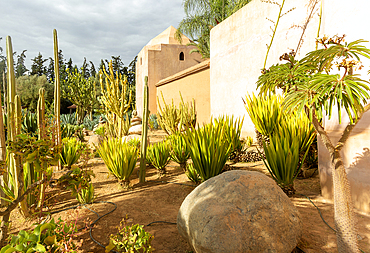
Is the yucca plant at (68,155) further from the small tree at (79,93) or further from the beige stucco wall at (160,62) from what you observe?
the small tree at (79,93)

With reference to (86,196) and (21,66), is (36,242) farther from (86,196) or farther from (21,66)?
(21,66)

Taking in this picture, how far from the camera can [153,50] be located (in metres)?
15.7

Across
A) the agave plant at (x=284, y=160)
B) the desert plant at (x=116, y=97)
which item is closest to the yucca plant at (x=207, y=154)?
the agave plant at (x=284, y=160)

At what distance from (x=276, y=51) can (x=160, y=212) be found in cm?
451

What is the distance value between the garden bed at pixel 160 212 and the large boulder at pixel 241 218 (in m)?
0.30

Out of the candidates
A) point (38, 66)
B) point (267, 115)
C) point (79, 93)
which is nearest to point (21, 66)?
point (38, 66)

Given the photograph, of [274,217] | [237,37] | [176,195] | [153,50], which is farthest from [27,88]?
[274,217]

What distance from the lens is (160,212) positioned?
2768 millimetres

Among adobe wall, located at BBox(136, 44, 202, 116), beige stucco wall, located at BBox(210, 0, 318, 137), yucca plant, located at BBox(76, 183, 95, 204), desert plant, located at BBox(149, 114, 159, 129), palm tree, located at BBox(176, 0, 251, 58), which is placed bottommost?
yucca plant, located at BBox(76, 183, 95, 204)

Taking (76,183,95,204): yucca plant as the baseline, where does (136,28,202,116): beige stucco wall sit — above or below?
above

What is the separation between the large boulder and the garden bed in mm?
302

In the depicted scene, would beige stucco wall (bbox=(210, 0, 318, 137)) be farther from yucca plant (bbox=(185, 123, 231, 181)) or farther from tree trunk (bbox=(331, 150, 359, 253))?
tree trunk (bbox=(331, 150, 359, 253))

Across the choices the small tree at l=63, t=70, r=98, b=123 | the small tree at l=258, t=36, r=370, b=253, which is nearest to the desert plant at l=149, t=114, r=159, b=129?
the small tree at l=63, t=70, r=98, b=123

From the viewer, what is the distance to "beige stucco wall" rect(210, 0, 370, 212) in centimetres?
243
